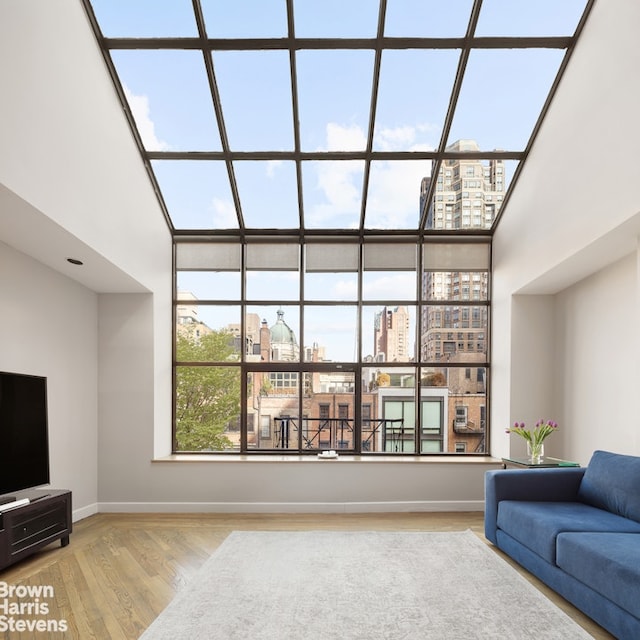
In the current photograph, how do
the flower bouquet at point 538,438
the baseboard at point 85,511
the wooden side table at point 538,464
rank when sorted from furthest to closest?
the baseboard at point 85,511, the flower bouquet at point 538,438, the wooden side table at point 538,464

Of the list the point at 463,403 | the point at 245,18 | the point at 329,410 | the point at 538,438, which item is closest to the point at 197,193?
the point at 245,18

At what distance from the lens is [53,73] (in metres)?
3.88

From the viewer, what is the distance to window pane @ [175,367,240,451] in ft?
21.4

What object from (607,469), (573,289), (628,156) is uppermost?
(628,156)

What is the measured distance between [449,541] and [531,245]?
2.84 metres

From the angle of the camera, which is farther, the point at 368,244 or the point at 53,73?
the point at 368,244

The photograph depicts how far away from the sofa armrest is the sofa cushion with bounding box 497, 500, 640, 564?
8cm

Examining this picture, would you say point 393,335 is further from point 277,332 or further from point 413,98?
point 413,98

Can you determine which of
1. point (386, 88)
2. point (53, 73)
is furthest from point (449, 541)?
point (53, 73)

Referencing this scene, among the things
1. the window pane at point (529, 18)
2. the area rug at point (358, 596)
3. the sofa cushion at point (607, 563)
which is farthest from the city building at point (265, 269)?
the area rug at point (358, 596)

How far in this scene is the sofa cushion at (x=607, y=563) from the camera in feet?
9.18

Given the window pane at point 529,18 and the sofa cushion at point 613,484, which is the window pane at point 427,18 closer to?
the window pane at point 529,18

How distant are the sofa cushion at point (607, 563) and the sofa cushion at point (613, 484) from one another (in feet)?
1.53

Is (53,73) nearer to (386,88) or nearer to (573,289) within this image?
(386,88)
